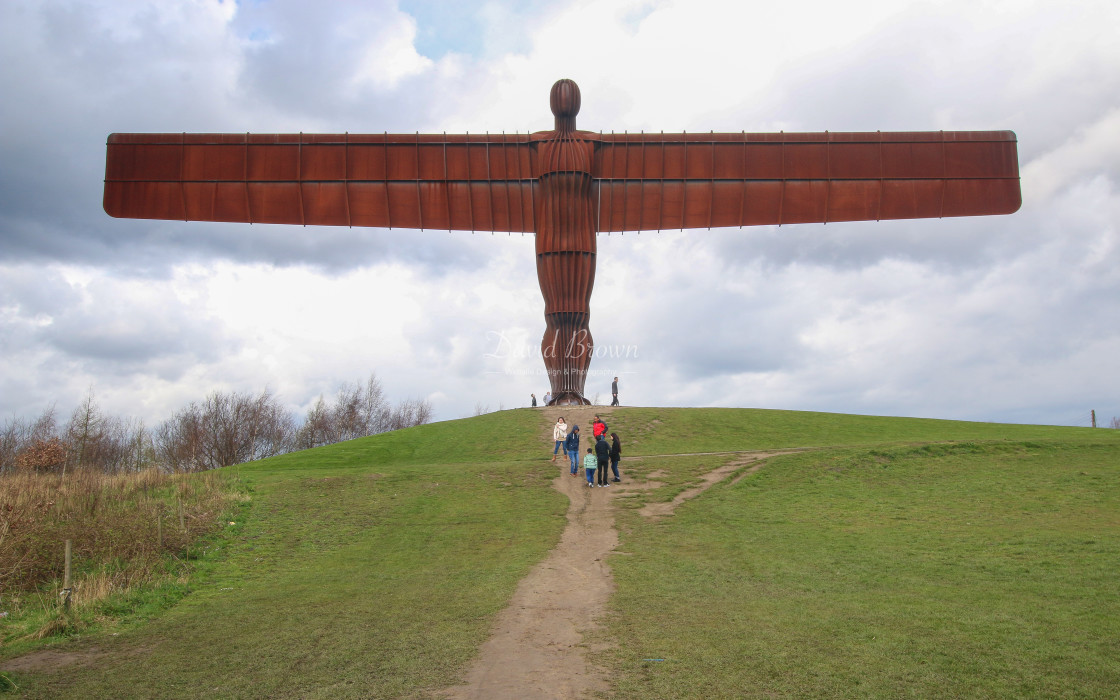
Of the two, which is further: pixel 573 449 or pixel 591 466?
pixel 573 449

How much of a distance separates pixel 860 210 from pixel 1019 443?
10639 millimetres

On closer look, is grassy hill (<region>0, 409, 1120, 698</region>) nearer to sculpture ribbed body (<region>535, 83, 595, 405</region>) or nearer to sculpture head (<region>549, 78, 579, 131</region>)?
sculpture ribbed body (<region>535, 83, 595, 405</region>)

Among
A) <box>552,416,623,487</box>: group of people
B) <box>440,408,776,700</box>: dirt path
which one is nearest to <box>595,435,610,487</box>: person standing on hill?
<box>552,416,623,487</box>: group of people

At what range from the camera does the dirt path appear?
6.53m

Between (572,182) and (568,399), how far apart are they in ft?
26.9

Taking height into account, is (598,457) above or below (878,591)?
above

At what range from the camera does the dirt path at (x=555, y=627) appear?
21.4ft

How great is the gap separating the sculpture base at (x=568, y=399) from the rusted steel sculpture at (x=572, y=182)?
0.05 m

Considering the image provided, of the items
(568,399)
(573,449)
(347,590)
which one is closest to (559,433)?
(573,449)

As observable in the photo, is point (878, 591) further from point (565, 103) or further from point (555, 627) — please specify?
point (565, 103)

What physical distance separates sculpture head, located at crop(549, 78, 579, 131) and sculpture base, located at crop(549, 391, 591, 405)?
10.0m

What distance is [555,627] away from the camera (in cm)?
840

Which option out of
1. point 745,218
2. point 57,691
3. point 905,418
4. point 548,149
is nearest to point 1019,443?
point 905,418

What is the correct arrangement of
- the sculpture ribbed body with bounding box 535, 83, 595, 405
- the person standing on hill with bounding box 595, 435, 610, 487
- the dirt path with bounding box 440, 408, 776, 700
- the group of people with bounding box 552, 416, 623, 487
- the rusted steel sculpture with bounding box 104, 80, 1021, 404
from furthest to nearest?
the sculpture ribbed body with bounding box 535, 83, 595, 405, the rusted steel sculpture with bounding box 104, 80, 1021, 404, the person standing on hill with bounding box 595, 435, 610, 487, the group of people with bounding box 552, 416, 623, 487, the dirt path with bounding box 440, 408, 776, 700
